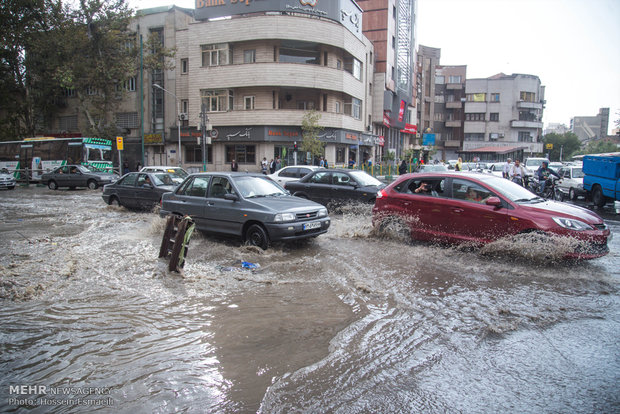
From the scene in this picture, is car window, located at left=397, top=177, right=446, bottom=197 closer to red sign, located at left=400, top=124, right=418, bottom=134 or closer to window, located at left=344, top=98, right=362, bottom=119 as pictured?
window, located at left=344, top=98, right=362, bottom=119

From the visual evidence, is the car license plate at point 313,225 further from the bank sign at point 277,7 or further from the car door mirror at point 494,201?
the bank sign at point 277,7

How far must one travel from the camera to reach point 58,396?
304cm

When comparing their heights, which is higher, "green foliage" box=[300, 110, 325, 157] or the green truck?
"green foliage" box=[300, 110, 325, 157]

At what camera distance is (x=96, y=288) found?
224 inches

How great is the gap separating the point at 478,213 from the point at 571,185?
1354cm

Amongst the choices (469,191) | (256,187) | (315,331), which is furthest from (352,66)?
(315,331)

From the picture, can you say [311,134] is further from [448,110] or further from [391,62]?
[448,110]

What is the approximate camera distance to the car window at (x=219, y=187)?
8320mm

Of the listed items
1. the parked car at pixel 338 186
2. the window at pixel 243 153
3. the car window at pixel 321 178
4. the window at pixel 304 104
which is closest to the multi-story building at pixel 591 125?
the window at pixel 304 104

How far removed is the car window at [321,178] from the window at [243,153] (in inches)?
846

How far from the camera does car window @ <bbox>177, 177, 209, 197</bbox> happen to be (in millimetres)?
8766

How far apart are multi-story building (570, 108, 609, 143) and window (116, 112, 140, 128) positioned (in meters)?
137

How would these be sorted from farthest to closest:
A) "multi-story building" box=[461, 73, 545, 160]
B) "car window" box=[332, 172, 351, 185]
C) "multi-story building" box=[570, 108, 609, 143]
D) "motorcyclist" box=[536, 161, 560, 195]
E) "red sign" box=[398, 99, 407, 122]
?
"multi-story building" box=[570, 108, 609, 143] < "multi-story building" box=[461, 73, 545, 160] < "red sign" box=[398, 99, 407, 122] < "motorcyclist" box=[536, 161, 560, 195] < "car window" box=[332, 172, 351, 185]

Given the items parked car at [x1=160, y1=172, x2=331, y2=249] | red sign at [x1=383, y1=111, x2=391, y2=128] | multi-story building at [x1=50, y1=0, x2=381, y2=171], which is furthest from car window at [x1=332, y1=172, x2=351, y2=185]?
red sign at [x1=383, y1=111, x2=391, y2=128]
